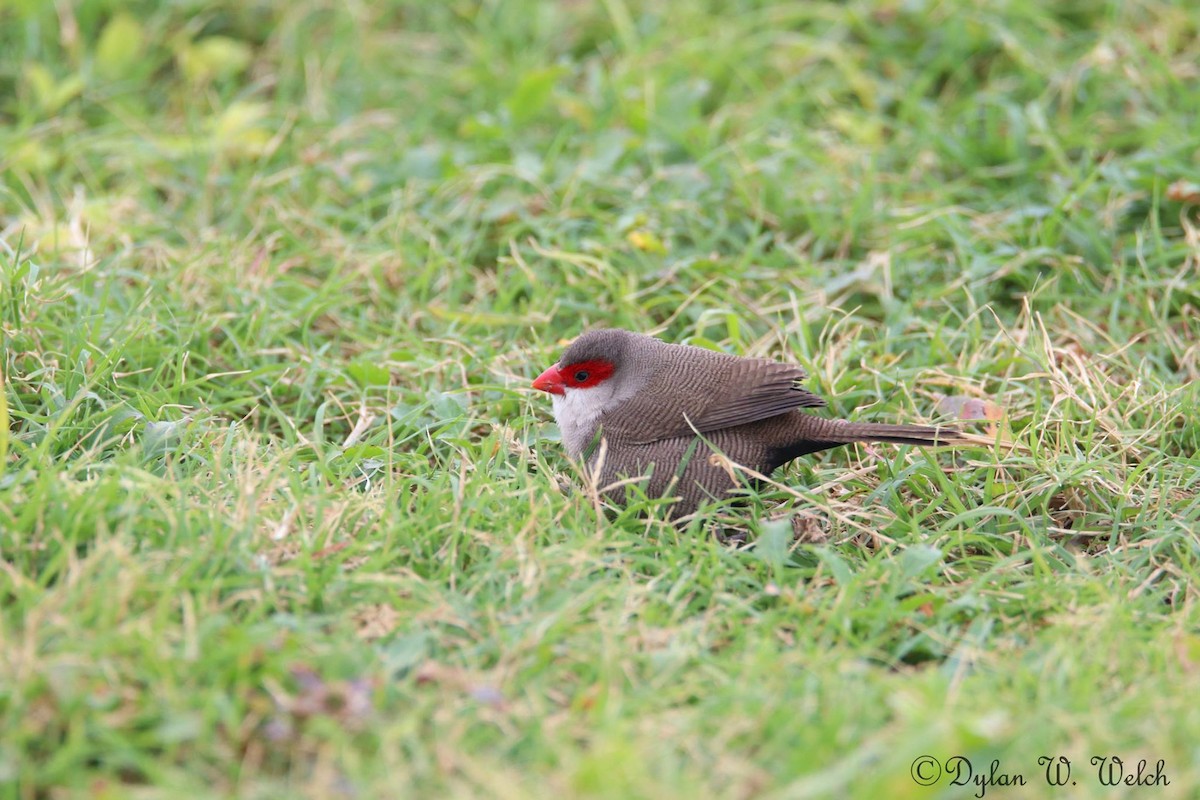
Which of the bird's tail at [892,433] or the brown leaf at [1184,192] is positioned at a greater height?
the brown leaf at [1184,192]

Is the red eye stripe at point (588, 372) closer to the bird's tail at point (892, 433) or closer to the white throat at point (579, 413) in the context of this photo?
the white throat at point (579, 413)

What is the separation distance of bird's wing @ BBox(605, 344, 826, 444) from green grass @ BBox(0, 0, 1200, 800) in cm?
27

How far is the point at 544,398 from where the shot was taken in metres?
3.95

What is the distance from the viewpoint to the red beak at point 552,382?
3684mm

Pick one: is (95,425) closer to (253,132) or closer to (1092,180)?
(253,132)

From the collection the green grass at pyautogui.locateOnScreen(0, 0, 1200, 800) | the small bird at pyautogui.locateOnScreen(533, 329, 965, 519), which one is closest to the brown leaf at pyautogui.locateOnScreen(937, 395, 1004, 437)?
the green grass at pyautogui.locateOnScreen(0, 0, 1200, 800)

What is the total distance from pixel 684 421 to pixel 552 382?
0.44 meters

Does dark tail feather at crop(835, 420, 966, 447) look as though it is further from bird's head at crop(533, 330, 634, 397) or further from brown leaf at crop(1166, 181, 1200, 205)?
brown leaf at crop(1166, 181, 1200, 205)

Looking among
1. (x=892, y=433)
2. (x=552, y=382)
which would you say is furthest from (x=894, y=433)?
(x=552, y=382)

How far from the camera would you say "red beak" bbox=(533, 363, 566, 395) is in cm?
368

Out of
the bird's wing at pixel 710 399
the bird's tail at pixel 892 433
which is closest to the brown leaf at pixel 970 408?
the bird's tail at pixel 892 433

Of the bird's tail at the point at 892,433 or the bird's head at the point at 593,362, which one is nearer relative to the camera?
the bird's tail at the point at 892,433

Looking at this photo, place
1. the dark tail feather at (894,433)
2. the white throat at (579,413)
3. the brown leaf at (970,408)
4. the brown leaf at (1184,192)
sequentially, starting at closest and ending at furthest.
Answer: the dark tail feather at (894,433)
the white throat at (579,413)
the brown leaf at (970,408)
the brown leaf at (1184,192)

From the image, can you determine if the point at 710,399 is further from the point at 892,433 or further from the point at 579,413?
the point at 892,433
